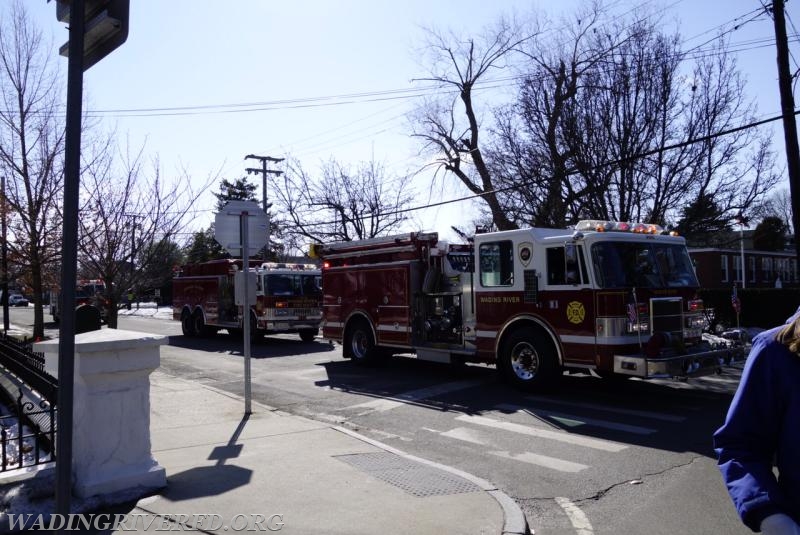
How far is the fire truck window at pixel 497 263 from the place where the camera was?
1094cm

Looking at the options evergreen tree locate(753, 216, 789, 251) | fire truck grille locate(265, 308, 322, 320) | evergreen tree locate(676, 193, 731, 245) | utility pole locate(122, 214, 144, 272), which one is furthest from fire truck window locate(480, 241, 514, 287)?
evergreen tree locate(753, 216, 789, 251)

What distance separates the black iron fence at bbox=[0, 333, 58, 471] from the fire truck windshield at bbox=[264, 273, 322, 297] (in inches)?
408

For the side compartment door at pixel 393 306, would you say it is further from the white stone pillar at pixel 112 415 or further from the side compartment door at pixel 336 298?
the white stone pillar at pixel 112 415

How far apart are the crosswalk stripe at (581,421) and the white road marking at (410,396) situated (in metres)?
1.59

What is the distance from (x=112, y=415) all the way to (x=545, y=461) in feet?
14.2

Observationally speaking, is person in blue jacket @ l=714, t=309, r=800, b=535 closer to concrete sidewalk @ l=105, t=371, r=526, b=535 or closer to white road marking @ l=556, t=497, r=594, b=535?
concrete sidewalk @ l=105, t=371, r=526, b=535

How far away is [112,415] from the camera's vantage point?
16.8 ft

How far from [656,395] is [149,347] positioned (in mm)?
8173

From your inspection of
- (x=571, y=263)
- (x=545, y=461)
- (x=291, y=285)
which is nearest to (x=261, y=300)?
(x=291, y=285)

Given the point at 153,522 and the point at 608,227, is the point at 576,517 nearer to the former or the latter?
the point at 153,522

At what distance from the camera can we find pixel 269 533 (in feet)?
14.5

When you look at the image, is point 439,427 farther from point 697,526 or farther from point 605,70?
point 605,70

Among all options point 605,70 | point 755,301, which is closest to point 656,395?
point 605,70

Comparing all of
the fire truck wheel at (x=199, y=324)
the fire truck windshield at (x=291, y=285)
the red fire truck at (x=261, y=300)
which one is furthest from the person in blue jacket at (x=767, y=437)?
the fire truck wheel at (x=199, y=324)
